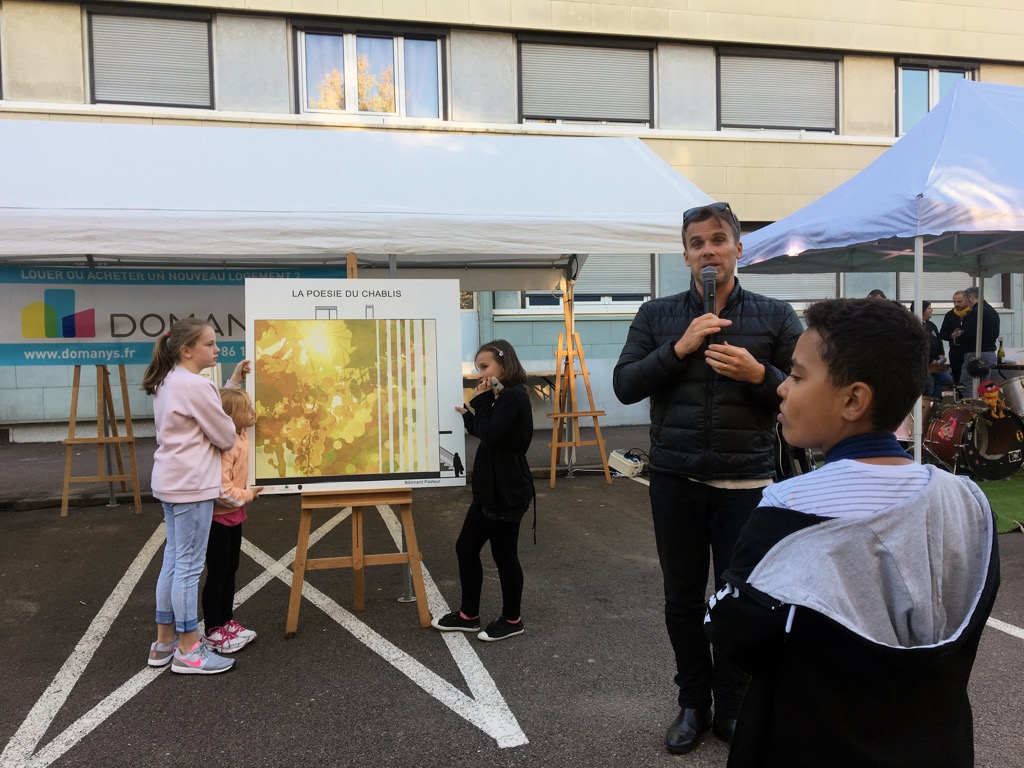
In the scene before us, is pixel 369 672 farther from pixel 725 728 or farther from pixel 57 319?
pixel 57 319

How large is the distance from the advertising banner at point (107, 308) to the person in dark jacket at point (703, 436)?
3.42 m

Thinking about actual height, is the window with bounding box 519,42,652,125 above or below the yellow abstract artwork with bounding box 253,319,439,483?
above

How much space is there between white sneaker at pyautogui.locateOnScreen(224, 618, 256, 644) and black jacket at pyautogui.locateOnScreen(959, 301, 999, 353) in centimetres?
919

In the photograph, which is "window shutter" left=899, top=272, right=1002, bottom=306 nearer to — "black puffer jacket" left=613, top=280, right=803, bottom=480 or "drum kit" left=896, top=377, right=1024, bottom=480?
"drum kit" left=896, top=377, right=1024, bottom=480

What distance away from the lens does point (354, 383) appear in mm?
3807

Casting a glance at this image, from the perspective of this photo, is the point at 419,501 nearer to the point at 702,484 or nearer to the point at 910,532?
the point at 702,484

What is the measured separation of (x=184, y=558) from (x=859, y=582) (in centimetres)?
307

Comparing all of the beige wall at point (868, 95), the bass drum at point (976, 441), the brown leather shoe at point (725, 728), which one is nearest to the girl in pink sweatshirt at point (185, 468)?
the brown leather shoe at point (725, 728)

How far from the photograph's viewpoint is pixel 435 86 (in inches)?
415

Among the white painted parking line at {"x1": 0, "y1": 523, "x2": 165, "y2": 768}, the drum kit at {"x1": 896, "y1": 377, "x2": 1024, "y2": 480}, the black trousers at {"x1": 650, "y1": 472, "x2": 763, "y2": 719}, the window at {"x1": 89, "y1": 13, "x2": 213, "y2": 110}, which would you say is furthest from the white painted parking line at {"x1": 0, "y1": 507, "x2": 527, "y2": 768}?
the window at {"x1": 89, "y1": 13, "x2": 213, "y2": 110}

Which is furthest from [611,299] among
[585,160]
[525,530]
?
[525,530]

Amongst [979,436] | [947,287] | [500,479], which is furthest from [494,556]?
[947,287]

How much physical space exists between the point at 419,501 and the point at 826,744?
5.80 meters

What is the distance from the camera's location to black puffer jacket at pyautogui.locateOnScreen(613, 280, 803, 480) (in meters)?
2.51
